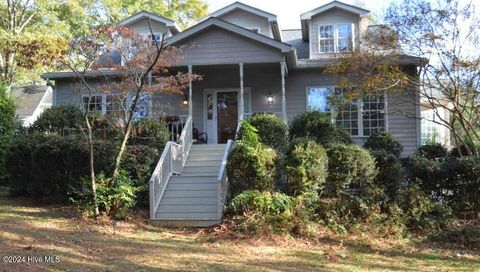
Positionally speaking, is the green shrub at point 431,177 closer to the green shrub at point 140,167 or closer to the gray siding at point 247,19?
the green shrub at point 140,167

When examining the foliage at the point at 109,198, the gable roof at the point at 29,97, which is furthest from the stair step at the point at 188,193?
the gable roof at the point at 29,97

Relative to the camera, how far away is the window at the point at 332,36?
16.9 meters

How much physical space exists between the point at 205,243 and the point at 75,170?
4.26 m

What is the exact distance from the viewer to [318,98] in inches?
639

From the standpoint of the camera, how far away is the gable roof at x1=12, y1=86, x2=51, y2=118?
31.3 metres

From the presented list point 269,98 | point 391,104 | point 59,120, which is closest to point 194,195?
point 59,120

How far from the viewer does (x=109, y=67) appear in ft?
42.5

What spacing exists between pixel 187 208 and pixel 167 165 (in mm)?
1597

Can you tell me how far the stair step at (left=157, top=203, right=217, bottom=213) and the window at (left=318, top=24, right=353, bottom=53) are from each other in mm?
8901

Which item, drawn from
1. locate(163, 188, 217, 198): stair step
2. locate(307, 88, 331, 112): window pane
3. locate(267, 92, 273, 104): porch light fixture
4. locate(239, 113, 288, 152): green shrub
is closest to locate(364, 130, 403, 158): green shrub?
locate(307, 88, 331, 112): window pane

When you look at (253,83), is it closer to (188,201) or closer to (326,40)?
(326,40)

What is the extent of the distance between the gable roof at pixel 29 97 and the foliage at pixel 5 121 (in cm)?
1805

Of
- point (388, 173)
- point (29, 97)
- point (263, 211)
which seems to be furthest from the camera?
point (29, 97)

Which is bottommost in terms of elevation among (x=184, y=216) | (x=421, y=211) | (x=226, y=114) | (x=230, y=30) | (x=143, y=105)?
(x=184, y=216)
